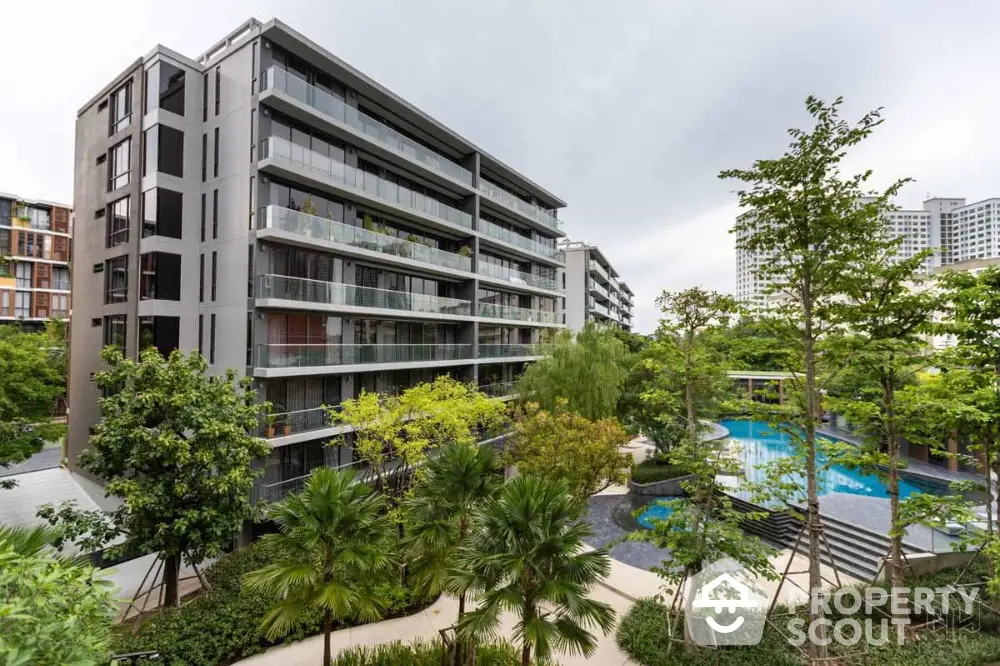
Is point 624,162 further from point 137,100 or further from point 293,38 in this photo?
point 137,100

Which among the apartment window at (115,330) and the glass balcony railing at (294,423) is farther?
Result: the apartment window at (115,330)

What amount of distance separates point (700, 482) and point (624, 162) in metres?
15.6

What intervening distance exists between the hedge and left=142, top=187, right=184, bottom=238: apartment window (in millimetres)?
12282

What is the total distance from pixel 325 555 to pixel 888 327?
11.5 metres

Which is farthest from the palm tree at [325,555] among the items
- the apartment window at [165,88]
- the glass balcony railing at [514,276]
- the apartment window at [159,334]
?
the glass balcony railing at [514,276]

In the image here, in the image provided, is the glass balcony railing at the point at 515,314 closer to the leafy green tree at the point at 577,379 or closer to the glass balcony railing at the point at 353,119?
the leafy green tree at the point at 577,379

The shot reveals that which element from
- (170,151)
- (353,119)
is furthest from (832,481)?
(170,151)

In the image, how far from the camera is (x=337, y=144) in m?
19.2

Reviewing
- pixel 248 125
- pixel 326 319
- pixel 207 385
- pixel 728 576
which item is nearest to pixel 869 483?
pixel 728 576

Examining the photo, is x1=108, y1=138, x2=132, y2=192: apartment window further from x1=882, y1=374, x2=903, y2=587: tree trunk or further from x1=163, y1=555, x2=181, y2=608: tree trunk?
x1=882, y1=374, x2=903, y2=587: tree trunk

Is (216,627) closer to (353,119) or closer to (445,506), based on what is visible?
(445,506)

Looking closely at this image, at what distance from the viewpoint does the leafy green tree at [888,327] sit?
8.68 m

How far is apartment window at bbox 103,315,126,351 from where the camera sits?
18047 millimetres

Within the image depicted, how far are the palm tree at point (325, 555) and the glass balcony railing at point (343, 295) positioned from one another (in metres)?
9.71
